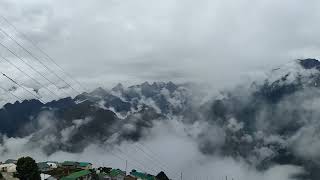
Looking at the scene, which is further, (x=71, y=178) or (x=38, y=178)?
(x=71, y=178)

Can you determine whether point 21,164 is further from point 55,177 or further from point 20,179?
point 55,177

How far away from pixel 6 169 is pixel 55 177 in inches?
824

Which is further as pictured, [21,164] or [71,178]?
[71,178]

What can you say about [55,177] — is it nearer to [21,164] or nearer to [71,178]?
[71,178]

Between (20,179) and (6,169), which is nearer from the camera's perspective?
(20,179)

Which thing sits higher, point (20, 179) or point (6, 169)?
point (6, 169)

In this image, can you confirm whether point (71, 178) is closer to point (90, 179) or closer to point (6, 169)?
point (90, 179)

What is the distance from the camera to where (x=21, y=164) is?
149250mm

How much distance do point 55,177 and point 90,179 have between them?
15.6 meters

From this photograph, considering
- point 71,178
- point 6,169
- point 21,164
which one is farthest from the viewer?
point 6,169

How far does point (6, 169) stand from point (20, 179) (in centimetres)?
4886

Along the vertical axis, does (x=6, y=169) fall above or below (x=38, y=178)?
above

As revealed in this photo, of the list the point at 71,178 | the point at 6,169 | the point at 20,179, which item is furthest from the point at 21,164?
the point at 6,169

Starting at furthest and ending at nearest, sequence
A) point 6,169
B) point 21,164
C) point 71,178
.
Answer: point 6,169 → point 71,178 → point 21,164
